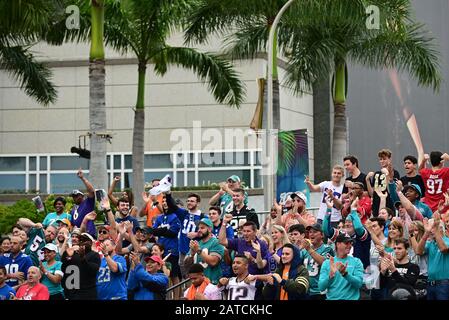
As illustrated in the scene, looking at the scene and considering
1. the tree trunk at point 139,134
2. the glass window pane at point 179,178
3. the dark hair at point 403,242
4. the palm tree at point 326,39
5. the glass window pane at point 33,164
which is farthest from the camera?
the glass window pane at point 33,164

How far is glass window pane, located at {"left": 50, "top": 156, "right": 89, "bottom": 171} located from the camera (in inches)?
1529

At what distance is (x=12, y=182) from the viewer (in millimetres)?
39312

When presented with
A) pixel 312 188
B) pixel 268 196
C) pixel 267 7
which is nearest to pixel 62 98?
pixel 267 7

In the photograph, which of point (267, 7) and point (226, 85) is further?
point (226, 85)

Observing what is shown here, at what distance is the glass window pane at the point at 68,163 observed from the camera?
38.8 metres

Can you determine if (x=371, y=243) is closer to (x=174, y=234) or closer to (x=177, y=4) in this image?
(x=174, y=234)

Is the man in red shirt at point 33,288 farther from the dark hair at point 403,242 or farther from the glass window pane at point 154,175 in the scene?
the glass window pane at point 154,175

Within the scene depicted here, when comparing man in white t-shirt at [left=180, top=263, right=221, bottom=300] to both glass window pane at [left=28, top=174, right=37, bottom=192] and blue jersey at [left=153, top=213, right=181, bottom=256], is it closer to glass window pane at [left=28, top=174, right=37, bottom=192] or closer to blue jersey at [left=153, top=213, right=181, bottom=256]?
blue jersey at [left=153, top=213, right=181, bottom=256]

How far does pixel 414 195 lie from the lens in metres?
17.2

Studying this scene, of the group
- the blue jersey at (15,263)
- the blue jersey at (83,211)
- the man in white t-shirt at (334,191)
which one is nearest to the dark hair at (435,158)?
the man in white t-shirt at (334,191)

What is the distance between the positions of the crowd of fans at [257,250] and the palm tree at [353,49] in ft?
32.9

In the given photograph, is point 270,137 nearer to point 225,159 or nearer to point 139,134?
point 139,134
